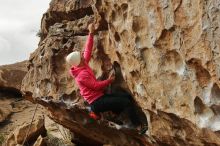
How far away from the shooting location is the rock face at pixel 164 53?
689 cm

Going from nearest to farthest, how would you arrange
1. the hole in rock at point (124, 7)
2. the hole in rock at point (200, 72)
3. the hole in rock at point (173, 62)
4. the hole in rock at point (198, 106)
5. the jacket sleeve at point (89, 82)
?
1. the hole in rock at point (200, 72)
2. the hole in rock at point (198, 106)
3. the hole in rock at point (173, 62)
4. the hole in rock at point (124, 7)
5. the jacket sleeve at point (89, 82)

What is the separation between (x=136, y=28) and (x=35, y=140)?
897 centimetres

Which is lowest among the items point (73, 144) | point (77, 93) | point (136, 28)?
point (73, 144)

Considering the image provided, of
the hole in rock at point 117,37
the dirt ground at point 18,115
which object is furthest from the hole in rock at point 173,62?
the dirt ground at point 18,115

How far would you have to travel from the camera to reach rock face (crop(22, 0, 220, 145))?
6.89 metres

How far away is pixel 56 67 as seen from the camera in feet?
38.0

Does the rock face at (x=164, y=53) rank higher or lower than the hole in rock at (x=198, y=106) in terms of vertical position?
higher

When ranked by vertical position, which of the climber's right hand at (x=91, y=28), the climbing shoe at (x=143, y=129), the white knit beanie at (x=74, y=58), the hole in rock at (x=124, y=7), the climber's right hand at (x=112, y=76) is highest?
the hole in rock at (x=124, y=7)

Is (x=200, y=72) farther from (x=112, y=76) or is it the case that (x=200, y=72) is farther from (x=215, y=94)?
(x=112, y=76)

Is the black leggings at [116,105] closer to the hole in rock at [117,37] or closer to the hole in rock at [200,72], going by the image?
the hole in rock at [117,37]

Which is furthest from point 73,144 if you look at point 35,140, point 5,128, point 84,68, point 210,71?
point 210,71

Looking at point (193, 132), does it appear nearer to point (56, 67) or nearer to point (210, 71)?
point (210, 71)

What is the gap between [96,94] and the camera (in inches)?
373

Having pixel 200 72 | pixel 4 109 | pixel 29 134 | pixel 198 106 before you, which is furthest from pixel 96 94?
pixel 4 109
